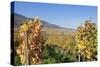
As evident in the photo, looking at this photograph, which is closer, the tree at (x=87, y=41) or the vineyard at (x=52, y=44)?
the vineyard at (x=52, y=44)

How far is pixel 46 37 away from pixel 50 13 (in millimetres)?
→ 325

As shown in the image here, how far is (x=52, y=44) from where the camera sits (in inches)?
114

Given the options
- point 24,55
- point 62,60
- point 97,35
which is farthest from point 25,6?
Result: point 97,35

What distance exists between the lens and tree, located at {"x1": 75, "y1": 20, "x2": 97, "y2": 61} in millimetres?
3064

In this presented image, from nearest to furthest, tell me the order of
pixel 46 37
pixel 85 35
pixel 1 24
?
pixel 1 24
pixel 46 37
pixel 85 35

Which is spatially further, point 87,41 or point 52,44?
point 87,41

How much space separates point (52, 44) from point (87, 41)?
1.82 ft

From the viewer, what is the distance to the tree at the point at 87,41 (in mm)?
3064

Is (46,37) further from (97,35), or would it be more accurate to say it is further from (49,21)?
(97,35)

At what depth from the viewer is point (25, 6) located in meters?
2.75

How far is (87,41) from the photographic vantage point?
3127 mm

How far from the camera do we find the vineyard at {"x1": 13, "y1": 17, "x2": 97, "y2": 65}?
273cm

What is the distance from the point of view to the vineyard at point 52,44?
2.73 m

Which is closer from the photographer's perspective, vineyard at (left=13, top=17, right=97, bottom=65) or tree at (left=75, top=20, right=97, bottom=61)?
vineyard at (left=13, top=17, right=97, bottom=65)
